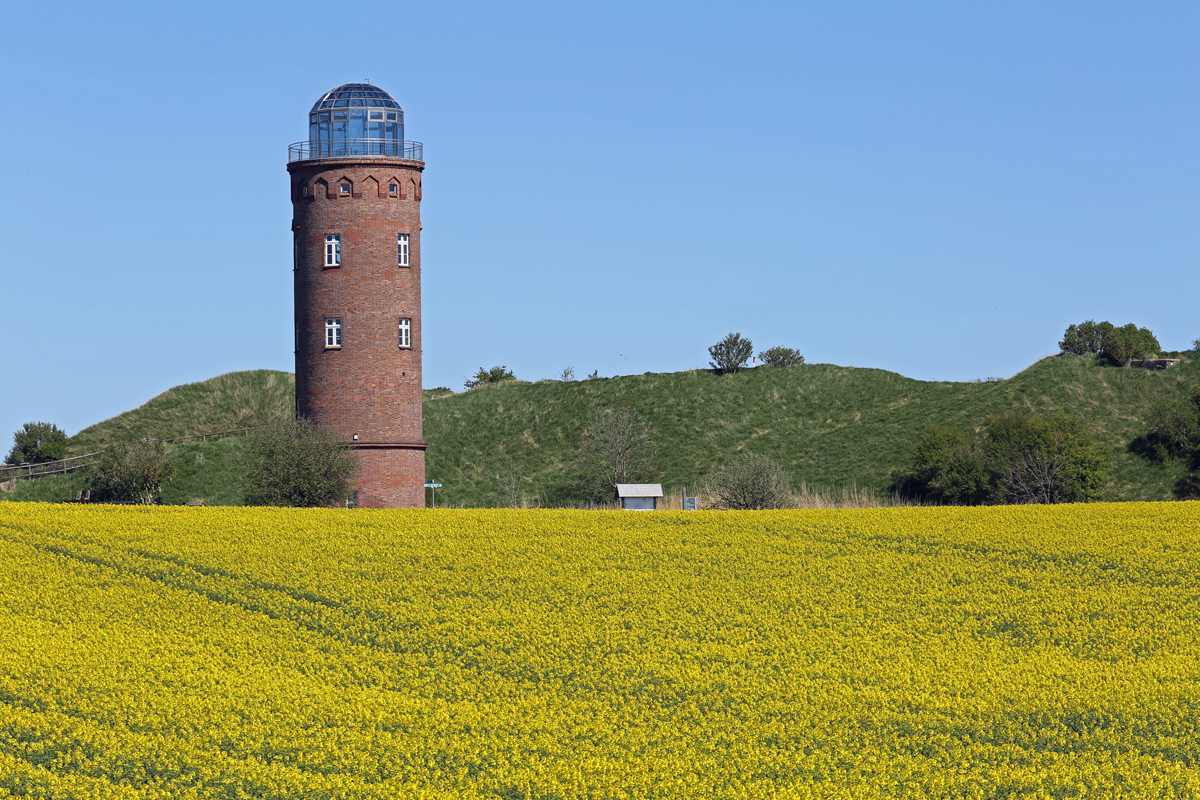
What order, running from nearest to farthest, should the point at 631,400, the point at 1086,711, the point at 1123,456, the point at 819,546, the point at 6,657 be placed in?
the point at 1086,711 < the point at 6,657 < the point at 819,546 < the point at 1123,456 < the point at 631,400

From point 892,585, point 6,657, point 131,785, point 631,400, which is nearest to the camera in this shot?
point 131,785

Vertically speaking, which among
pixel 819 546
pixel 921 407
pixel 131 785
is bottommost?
pixel 131 785

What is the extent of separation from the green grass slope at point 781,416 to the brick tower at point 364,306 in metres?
17.4

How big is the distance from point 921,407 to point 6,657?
2457 inches

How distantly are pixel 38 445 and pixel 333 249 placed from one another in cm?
3843

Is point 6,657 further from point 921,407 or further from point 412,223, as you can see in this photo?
point 921,407

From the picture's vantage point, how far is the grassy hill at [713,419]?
67.2m

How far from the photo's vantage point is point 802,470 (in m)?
69.8

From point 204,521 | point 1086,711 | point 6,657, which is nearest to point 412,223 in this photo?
point 204,521

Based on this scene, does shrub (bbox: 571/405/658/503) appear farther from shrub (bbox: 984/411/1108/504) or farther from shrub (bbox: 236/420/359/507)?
shrub (bbox: 236/420/359/507)

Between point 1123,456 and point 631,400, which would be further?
point 631,400

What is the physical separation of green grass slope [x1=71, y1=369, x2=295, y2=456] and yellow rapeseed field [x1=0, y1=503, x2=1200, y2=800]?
52.0 metres

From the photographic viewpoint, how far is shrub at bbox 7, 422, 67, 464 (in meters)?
78.7

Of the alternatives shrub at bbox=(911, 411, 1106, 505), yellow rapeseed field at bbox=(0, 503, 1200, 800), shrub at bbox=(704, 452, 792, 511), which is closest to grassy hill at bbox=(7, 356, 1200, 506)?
Answer: shrub at bbox=(911, 411, 1106, 505)
